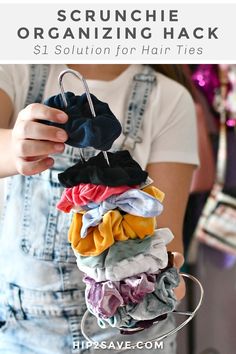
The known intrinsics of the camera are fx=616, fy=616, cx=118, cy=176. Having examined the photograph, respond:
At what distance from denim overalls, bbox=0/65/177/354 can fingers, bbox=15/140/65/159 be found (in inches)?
4.1

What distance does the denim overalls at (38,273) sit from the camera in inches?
21.3

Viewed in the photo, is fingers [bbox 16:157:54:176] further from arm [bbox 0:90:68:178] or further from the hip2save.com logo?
the hip2save.com logo

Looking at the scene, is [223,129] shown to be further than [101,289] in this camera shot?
Yes

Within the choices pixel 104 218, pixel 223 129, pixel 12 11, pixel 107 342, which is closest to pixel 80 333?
pixel 107 342

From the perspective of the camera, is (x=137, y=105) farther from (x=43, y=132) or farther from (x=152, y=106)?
(x=43, y=132)

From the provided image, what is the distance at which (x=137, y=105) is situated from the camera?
1.90 feet

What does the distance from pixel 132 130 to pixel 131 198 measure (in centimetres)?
14

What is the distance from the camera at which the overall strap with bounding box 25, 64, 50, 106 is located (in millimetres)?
562

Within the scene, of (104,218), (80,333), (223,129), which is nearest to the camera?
(104,218)

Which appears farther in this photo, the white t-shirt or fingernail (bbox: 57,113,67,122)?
the white t-shirt

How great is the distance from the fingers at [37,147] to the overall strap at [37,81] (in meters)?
0.13

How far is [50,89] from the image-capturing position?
561 mm

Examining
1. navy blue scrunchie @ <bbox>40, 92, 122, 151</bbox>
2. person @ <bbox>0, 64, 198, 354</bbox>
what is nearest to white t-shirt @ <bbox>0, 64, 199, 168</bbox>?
person @ <bbox>0, 64, 198, 354</bbox>

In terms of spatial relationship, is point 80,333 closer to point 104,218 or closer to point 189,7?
point 104,218
